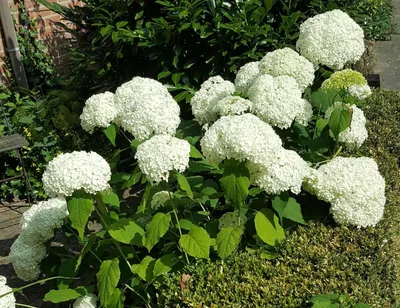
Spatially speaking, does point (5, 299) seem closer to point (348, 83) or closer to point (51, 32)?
point (348, 83)

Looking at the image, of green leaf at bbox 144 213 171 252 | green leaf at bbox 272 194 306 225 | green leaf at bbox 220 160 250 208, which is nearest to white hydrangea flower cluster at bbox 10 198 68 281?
green leaf at bbox 144 213 171 252

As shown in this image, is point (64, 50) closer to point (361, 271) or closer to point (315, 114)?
point (315, 114)

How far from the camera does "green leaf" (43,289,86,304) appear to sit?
287 centimetres

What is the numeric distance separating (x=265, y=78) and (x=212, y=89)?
0.34 meters

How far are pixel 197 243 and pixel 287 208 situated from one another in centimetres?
48

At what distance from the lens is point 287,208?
2.86m

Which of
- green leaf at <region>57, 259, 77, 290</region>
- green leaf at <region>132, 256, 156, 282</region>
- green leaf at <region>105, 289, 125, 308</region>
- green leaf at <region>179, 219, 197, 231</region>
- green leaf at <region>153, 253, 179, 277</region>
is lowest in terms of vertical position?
green leaf at <region>57, 259, 77, 290</region>

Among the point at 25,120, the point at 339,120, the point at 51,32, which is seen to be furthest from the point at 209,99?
the point at 51,32

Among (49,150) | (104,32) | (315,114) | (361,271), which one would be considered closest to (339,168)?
(361,271)

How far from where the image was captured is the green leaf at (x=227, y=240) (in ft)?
8.81

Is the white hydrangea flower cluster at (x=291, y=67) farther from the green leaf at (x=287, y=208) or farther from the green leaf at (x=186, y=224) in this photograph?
the green leaf at (x=186, y=224)

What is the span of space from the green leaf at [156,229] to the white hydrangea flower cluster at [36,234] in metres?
0.65

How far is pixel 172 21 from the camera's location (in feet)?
16.0

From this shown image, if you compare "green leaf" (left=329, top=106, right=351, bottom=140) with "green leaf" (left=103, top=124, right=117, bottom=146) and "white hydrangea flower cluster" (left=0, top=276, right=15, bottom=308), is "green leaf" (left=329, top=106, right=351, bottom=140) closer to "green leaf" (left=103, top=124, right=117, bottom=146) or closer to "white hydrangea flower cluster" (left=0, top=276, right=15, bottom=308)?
"green leaf" (left=103, top=124, right=117, bottom=146)
